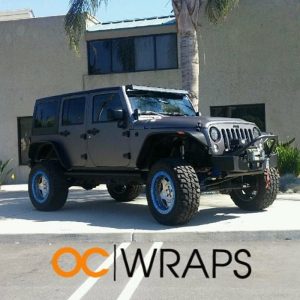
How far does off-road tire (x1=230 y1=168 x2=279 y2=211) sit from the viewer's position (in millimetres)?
9867

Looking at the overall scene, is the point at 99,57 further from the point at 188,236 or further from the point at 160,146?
the point at 188,236

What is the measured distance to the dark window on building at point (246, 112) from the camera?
59.1 ft

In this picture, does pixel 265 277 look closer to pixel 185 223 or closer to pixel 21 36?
pixel 185 223

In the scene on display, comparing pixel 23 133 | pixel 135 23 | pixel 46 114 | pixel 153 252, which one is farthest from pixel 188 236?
pixel 23 133

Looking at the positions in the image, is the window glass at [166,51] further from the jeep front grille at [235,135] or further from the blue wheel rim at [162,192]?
the blue wheel rim at [162,192]

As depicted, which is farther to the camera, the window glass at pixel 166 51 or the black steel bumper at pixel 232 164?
the window glass at pixel 166 51

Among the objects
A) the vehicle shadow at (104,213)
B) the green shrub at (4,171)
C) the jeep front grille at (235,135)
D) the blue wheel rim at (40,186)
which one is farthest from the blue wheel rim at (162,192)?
the green shrub at (4,171)

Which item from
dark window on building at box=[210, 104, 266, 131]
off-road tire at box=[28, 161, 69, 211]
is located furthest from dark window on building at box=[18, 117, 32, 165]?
off-road tire at box=[28, 161, 69, 211]

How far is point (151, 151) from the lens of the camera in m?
9.30

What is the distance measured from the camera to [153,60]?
1892 centimetres

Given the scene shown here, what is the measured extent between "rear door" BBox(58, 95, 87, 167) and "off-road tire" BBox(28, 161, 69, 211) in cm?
42

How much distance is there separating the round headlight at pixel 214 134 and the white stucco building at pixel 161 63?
31.1ft

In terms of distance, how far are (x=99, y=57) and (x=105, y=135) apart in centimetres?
1000

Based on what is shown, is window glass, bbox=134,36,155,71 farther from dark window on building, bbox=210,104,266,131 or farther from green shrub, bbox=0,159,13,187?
green shrub, bbox=0,159,13,187
